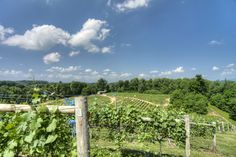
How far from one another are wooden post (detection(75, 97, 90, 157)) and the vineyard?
0.64 feet

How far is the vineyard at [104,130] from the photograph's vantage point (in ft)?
8.04

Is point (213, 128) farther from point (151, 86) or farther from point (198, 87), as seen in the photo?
point (151, 86)

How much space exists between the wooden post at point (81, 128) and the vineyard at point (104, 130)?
0.19 metres

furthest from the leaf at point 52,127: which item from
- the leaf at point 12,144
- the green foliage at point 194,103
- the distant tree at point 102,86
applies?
the green foliage at point 194,103

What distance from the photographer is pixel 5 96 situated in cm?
440

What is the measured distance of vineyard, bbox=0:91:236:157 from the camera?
245cm

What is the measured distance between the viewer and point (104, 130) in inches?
257

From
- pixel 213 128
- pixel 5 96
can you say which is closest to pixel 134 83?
pixel 213 128

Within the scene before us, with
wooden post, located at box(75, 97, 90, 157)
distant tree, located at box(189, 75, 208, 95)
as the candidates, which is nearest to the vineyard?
wooden post, located at box(75, 97, 90, 157)

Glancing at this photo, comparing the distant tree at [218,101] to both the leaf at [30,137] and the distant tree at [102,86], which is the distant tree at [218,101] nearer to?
the distant tree at [102,86]

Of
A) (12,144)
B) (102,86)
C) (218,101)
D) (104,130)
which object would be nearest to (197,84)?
(218,101)

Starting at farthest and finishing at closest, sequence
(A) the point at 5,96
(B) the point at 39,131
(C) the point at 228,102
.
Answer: (C) the point at 228,102, (A) the point at 5,96, (B) the point at 39,131

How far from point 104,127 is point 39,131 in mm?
3976

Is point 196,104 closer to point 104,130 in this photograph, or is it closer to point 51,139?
point 104,130
